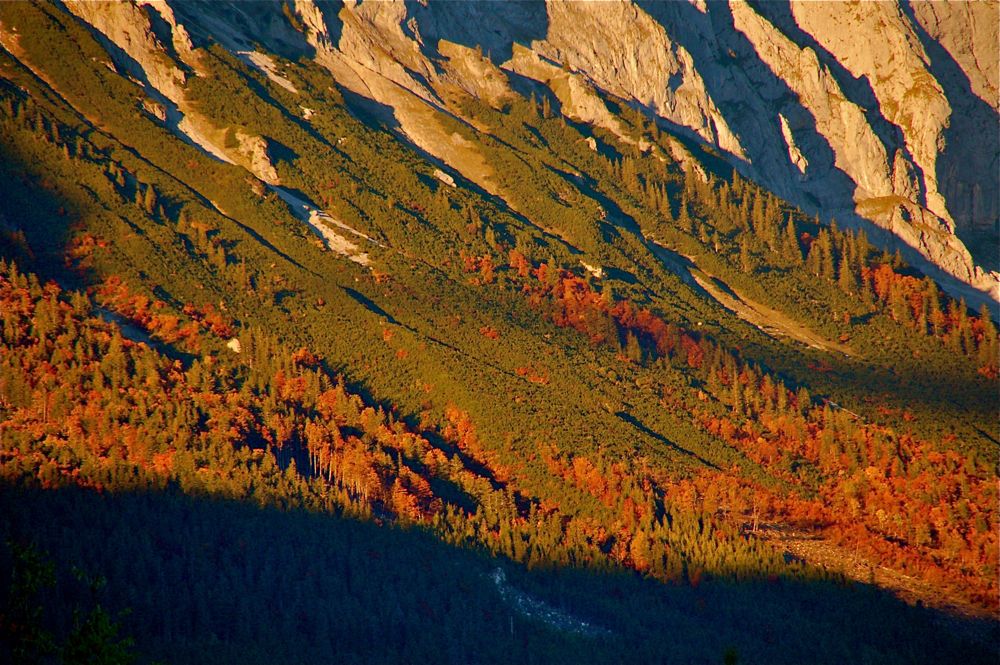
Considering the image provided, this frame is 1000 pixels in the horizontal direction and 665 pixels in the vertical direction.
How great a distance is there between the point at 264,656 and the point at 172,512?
28947mm

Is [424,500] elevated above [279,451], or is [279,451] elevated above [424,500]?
[424,500]

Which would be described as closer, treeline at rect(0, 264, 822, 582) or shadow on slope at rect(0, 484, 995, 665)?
shadow on slope at rect(0, 484, 995, 665)

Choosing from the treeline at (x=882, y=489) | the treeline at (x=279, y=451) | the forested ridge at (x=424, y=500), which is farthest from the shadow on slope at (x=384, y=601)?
the treeline at (x=882, y=489)

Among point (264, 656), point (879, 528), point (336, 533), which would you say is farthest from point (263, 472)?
point (879, 528)

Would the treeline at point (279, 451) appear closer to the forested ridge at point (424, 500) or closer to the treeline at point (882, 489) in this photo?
the forested ridge at point (424, 500)

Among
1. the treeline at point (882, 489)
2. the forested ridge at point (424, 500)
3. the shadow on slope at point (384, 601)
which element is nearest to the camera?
the shadow on slope at point (384, 601)

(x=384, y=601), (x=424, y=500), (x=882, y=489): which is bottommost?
(x=384, y=601)

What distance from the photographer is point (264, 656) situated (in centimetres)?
11988

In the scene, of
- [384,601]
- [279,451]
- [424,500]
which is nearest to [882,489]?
[424,500]

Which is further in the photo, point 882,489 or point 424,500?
point 882,489

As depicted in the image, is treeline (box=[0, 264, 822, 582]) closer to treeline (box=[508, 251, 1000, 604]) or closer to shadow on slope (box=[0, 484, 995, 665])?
shadow on slope (box=[0, 484, 995, 665])

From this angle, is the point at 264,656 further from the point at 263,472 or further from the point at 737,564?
the point at 737,564

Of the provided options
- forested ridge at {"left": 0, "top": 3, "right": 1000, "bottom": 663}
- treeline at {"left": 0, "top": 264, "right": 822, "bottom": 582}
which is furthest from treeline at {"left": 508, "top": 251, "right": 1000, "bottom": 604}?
treeline at {"left": 0, "top": 264, "right": 822, "bottom": 582}

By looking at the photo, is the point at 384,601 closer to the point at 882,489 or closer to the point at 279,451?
the point at 279,451
